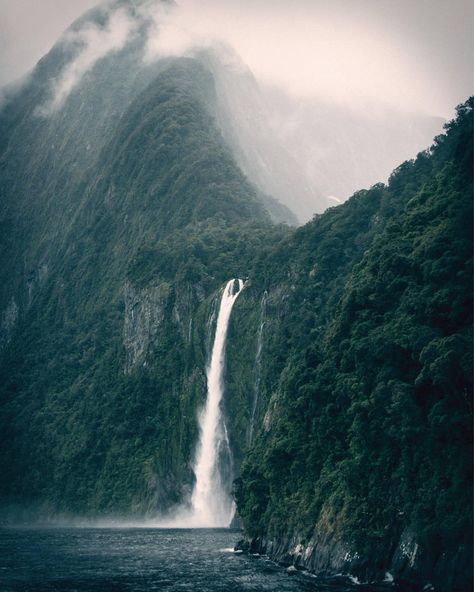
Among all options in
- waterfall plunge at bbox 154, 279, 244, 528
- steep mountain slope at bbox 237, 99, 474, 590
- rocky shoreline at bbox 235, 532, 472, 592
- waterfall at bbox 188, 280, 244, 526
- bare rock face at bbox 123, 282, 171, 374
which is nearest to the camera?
rocky shoreline at bbox 235, 532, 472, 592

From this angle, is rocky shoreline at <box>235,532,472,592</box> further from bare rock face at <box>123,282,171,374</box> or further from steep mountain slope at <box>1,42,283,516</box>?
bare rock face at <box>123,282,171,374</box>

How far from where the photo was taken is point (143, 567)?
52.4m

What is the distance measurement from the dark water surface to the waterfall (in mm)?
19581

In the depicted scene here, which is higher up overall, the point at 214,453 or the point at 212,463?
the point at 214,453

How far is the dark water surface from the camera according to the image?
43.8 m

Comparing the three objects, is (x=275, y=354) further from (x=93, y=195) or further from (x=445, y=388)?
(x=93, y=195)

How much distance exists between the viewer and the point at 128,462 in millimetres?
111250

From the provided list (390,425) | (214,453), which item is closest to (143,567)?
(390,425)

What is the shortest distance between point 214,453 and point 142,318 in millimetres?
29544

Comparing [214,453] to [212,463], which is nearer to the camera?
[212,463]

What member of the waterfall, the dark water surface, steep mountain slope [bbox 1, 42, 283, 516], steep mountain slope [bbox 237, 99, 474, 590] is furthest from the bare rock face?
steep mountain slope [bbox 237, 99, 474, 590]

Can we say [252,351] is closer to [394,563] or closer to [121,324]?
[121,324]

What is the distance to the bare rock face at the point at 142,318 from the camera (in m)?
119

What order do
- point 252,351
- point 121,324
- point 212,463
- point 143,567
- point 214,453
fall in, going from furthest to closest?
1. point 121,324
2. point 252,351
3. point 214,453
4. point 212,463
5. point 143,567
